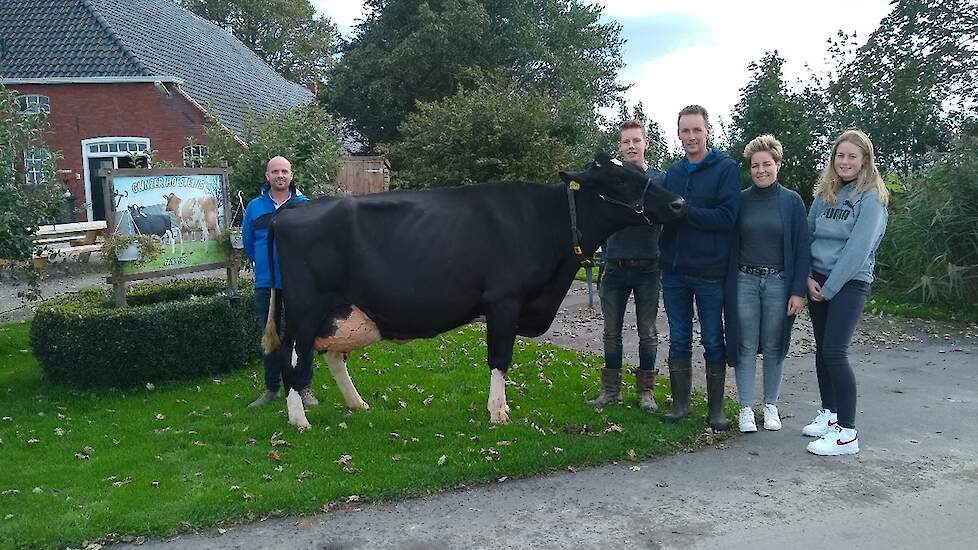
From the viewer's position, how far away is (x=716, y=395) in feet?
19.3

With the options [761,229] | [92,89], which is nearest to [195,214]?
[761,229]

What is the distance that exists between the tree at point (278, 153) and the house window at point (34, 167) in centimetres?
224

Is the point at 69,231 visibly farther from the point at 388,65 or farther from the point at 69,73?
the point at 388,65

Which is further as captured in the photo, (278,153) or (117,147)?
(117,147)

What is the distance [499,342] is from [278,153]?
589 centimetres

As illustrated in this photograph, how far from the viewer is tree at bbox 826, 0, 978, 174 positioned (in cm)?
1564

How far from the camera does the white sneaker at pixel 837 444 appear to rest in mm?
5320

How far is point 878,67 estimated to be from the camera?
18562 mm

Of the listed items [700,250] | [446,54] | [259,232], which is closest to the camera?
Answer: [700,250]

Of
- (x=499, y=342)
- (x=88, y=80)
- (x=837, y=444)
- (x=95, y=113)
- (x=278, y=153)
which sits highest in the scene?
(x=88, y=80)

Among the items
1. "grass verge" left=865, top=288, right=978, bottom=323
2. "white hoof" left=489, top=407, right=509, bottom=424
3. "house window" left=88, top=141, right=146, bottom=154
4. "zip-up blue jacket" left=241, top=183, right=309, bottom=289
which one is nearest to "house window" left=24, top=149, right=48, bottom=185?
"zip-up blue jacket" left=241, top=183, right=309, bottom=289

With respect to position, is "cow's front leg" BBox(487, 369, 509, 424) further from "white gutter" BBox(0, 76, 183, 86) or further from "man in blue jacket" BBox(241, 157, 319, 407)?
"white gutter" BBox(0, 76, 183, 86)

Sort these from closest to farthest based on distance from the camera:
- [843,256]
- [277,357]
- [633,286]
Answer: [843,256] < [633,286] < [277,357]

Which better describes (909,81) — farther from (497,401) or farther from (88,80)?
(88,80)
